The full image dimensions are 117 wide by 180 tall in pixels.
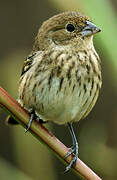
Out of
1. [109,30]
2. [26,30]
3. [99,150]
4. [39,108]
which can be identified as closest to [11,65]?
[39,108]

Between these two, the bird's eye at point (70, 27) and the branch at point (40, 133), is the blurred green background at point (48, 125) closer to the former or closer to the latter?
the bird's eye at point (70, 27)

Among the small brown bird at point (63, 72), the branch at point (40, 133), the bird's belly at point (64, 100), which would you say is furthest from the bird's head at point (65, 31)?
the branch at point (40, 133)

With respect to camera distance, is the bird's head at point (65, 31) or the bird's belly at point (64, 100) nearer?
the bird's belly at point (64, 100)

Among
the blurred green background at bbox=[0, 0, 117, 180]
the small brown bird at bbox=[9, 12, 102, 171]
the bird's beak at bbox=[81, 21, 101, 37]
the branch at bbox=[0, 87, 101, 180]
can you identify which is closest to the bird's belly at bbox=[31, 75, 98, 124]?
the small brown bird at bbox=[9, 12, 102, 171]

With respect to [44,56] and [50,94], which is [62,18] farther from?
[50,94]

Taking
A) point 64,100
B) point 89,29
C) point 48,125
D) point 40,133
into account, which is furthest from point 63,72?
point 40,133

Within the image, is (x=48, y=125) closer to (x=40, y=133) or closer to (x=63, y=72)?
(x=63, y=72)
